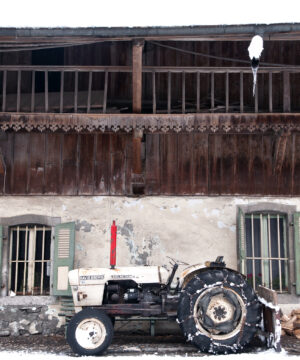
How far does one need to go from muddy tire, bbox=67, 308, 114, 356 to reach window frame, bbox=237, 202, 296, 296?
3.69 metres

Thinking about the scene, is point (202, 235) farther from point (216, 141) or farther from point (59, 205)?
point (59, 205)

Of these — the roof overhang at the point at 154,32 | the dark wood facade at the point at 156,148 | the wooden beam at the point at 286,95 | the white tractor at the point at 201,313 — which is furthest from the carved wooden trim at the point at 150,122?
the white tractor at the point at 201,313

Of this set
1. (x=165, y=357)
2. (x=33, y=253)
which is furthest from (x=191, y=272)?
(x=33, y=253)

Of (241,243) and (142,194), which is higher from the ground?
(142,194)

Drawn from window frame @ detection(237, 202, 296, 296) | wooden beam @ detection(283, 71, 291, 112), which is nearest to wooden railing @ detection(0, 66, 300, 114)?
wooden beam @ detection(283, 71, 291, 112)

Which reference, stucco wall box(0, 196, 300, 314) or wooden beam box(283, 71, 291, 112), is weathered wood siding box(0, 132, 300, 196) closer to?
stucco wall box(0, 196, 300, 314)

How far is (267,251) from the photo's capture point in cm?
1226

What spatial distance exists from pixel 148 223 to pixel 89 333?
357 centimetres

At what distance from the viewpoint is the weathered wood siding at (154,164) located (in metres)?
12.3

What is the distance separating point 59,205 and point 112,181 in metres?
1.23

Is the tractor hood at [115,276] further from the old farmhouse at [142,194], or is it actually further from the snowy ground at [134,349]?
the old farmhouse at [142,194]

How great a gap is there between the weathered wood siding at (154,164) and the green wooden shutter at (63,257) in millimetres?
837

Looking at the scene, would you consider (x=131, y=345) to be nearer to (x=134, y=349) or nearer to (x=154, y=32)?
(x=134, y=349)

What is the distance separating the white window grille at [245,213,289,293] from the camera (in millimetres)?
12133
